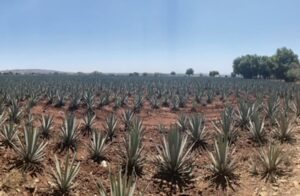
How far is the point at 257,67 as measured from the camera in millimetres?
101688

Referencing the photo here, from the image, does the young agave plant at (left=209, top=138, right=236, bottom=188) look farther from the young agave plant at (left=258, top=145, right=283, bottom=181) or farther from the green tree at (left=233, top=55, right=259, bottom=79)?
the green tree at (left=233, top=55, right=259, bottom=79)

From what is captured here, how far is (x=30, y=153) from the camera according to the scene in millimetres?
7668

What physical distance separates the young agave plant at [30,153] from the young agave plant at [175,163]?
98.0 inches

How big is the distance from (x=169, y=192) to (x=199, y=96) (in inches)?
886

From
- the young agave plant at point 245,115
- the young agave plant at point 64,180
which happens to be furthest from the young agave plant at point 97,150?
the young agave plant at point 245,115

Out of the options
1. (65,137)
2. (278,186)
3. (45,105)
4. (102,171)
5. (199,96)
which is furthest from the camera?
(199,96)

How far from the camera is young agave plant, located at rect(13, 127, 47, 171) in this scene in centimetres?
761

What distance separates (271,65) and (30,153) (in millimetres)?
88810

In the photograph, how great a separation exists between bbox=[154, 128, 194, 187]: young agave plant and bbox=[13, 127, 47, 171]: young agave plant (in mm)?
2490

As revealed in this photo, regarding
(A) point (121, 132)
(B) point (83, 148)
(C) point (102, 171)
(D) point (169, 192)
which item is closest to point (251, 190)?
(D) point (169, 192)

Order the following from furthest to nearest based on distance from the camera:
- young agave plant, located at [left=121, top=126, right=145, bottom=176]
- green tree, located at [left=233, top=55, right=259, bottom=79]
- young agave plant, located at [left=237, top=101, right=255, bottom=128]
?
green tree, located at [left=233, top=55, right=259, bottom=79], young agave plant, located at [left=237, top=101, right=255, bottom=128], young agave plant, located at [left=121, top=126, right=145, bottom=176]

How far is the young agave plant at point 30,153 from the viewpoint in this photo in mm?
7609

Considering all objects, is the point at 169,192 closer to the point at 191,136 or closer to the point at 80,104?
the point at 191,136

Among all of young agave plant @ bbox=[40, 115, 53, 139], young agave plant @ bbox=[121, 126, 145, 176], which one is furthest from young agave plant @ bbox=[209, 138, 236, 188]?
young agave plant @ bbox=[40, 115, 53, 139]
